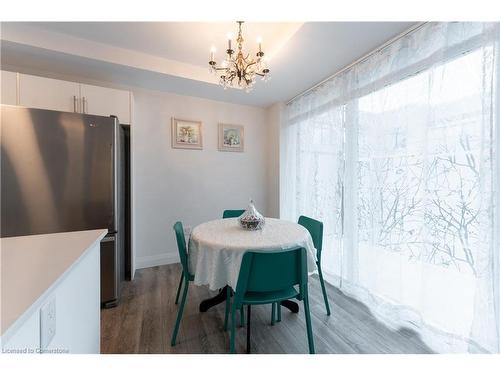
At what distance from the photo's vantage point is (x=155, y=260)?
2.84 metres

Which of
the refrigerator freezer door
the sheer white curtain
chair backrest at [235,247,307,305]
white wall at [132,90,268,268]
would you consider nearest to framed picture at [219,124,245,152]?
white wall at [132,90,268,268]

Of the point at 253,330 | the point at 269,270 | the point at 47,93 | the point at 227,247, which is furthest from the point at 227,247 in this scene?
the point at 47,93

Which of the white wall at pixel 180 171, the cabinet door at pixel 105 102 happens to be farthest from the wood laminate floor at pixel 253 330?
the cabinet door at pixel 105 102

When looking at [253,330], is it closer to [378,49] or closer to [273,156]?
[273,156]

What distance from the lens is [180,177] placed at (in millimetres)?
2959

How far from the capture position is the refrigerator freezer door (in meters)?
1.61

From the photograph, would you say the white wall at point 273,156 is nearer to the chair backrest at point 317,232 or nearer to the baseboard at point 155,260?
the chair backrest at point 317,232

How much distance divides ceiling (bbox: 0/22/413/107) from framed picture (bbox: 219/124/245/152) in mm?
775

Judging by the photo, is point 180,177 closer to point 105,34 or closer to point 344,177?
point 105,34

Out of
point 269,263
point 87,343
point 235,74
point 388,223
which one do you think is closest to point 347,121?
point 388,223

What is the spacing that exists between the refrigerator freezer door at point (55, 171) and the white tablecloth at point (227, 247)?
0.99 metres

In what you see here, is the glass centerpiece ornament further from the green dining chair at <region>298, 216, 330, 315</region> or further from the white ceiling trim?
the white ceiling trim

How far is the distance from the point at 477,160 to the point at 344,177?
1.01 meters

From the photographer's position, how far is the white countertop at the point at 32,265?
0.49 m
